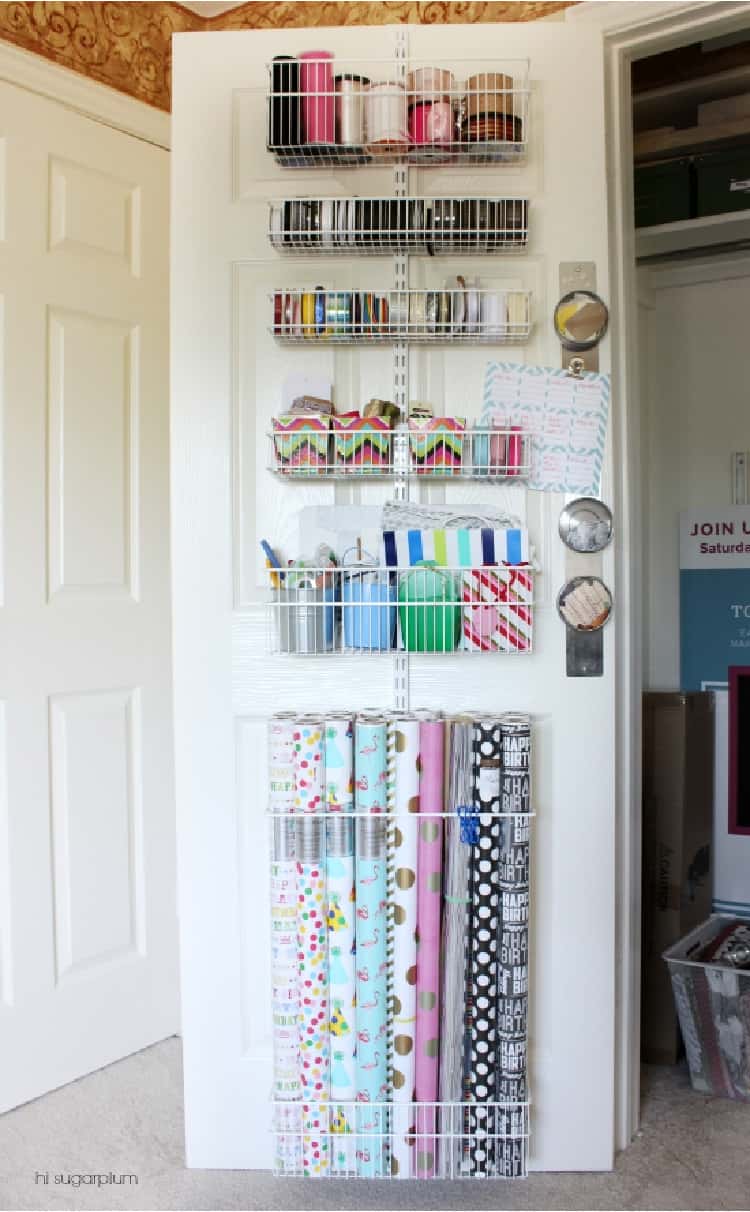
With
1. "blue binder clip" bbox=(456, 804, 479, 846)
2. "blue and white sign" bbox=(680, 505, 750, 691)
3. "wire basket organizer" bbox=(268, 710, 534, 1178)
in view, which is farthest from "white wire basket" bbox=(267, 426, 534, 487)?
"blue and white sign" bbox=(680, 505, 750, 691)

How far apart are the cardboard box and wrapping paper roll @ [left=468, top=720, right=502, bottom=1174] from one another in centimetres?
86

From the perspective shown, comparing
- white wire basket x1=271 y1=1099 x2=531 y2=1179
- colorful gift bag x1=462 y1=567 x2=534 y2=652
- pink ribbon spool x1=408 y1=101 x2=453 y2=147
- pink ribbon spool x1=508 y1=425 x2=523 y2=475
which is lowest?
white wire basket x1=271 y1=1099 x2=531 y2=1179

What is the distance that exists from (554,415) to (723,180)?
1.15m

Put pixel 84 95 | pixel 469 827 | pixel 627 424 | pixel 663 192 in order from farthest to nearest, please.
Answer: pixel 663 192 → pixel 84 95 → pixel 627 424 → pixel 469 827

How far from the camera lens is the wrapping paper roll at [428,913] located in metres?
1.83

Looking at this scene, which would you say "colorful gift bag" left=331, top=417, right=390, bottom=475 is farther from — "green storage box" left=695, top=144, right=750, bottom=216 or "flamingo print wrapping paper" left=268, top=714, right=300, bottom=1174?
"green storage box" left=695, top=144, right=750, bottom=216

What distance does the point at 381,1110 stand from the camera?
1841 millimetres

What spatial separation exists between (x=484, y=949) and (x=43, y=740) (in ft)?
3.83

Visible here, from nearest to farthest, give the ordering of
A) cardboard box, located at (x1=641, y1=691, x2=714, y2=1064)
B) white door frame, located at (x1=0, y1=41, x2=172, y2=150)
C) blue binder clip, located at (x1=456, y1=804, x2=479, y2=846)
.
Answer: blue binder clip, located at (x1=456, y1=804, x2=479, y2=846) < white door frame, located at (x1=0, y1=41, x2=172, y2=150) < cardboard box, located at (x1=641, y1=691, x2=714, y2=1064)

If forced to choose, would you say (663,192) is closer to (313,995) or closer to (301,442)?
(301,442)

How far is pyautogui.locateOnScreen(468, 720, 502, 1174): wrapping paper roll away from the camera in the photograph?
1.83 m

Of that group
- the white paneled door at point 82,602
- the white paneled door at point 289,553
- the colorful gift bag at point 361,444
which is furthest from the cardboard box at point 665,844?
the white paneled door at point 82,602

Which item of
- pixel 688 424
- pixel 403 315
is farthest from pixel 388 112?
pixel 688 424

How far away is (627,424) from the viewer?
2076mm
